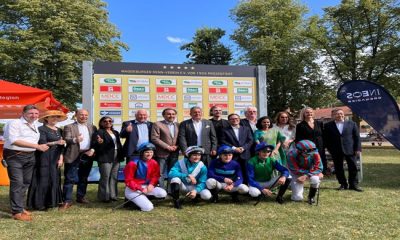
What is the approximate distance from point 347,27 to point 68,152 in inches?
996

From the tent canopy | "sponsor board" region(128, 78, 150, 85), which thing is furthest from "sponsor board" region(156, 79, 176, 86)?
the tent canopy

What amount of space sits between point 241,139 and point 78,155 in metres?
2.87

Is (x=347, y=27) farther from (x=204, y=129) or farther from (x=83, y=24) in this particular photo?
(x=204, y=129)

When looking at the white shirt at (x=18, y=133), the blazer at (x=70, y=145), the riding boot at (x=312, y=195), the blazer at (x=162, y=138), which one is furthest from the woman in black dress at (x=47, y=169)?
the riding boot at (x=312, y=195)

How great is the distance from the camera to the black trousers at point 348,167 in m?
→ 7.55

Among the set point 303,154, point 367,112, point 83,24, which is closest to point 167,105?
point 303,154

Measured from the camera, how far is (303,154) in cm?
641

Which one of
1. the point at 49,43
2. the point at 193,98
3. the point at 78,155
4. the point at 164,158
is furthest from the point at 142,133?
the point at 49,43

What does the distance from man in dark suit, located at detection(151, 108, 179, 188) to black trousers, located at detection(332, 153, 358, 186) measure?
3.42 meters

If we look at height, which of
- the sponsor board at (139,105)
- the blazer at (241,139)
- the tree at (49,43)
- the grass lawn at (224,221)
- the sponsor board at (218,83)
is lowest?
the grass lawn at (224,221)

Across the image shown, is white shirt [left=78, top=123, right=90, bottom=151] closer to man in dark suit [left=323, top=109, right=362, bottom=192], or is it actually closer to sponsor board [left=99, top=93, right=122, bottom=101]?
sponsor board [left=99, top=93, right=122, bottom=101]

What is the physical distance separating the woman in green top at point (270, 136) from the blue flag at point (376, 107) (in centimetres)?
272

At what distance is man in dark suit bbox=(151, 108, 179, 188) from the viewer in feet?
21.6

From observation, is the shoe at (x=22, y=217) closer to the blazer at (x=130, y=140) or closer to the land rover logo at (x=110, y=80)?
the blazer at (x=130, y=140)
